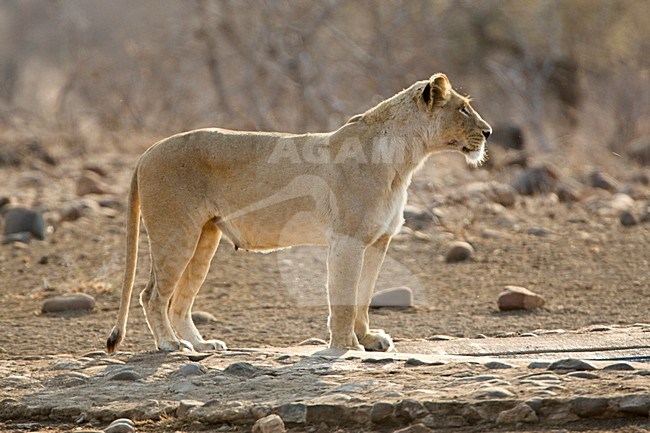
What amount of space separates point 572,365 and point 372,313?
11.4 feet

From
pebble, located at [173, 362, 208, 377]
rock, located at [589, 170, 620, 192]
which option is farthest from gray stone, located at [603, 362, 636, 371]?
rock, located at [589, 170, 620, 192]

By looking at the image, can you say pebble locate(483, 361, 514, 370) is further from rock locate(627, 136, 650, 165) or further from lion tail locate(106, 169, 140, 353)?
rock locate(627, 136, 650, 165)

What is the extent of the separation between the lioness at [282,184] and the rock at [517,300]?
6.29ft

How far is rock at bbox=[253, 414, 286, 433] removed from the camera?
16.7 ft

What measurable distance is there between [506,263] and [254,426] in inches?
237

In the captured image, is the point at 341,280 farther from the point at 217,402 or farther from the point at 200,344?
the point at 217,402

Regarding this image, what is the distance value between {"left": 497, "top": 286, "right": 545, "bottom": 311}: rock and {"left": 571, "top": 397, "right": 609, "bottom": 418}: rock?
3909 millimetres

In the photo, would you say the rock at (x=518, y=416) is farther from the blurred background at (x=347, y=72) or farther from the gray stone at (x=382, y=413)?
the blurred background at (x=347, y=72)

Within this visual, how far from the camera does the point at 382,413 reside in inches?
201

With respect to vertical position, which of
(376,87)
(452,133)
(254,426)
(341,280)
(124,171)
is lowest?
(254,426)

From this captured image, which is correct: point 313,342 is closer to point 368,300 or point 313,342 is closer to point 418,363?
point 368,300

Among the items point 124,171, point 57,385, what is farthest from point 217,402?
point 124,171

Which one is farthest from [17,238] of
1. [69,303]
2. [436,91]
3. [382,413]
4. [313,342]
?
[382,413]

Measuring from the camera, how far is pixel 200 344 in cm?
721
